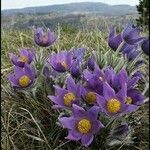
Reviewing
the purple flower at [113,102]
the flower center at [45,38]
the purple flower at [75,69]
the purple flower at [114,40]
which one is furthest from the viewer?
the flower center at [45,38]

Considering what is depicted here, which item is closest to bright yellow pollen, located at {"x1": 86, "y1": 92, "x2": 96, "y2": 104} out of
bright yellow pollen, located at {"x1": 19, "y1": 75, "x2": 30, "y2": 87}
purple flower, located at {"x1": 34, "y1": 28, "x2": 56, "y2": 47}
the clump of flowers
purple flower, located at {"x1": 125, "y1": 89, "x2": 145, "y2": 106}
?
the clump of flowers

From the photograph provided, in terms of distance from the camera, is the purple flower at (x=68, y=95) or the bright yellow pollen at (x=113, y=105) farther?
the purple flower at (x=68, y=95)

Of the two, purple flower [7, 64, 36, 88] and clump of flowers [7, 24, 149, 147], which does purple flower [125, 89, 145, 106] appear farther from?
purple flower [7, 64, 36, 88]

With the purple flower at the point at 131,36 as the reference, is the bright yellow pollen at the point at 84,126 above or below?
below

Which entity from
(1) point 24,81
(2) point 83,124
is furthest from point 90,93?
(1) point 24,81

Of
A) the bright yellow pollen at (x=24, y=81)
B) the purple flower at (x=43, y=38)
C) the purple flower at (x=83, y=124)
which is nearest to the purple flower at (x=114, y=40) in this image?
the purple flower at (x=43, y=38)

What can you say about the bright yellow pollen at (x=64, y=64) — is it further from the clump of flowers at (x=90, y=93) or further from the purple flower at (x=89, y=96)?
the purple flower at (x=89, y=96)

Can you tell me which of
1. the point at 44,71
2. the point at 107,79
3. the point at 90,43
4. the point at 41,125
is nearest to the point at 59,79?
the point at 44,71

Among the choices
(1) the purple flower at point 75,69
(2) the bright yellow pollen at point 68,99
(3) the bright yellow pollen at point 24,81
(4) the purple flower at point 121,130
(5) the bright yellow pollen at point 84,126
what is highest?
Result: (1) the purple flower at point 75,69

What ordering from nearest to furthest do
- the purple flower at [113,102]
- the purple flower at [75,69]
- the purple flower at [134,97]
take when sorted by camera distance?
the purple flower at [113,102]
the purple flower at [134,97]
the purple flower at [75,69]
